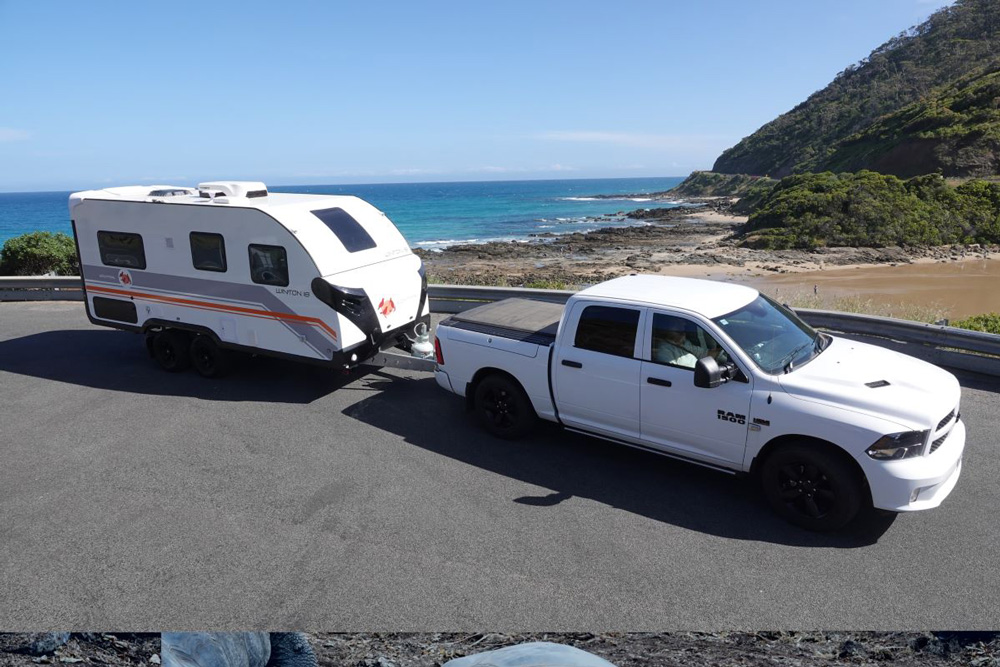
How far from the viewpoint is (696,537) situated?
18.5 ft

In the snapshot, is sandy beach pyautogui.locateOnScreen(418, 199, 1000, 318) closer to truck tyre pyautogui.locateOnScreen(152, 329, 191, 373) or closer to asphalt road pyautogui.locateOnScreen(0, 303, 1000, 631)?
truck tyre pyautogui.locateOnScreen(152, 329, 191, 373)

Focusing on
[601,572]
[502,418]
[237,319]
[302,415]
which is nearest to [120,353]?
[237,319]

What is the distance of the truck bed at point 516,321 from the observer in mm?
7375

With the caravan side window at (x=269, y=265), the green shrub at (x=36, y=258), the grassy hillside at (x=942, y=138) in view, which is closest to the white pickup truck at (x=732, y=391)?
the caravan side window at (x=269, y=265)

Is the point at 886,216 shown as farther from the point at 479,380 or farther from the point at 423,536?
the point at 423,536

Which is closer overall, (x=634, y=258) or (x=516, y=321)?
(x=516, y=321)

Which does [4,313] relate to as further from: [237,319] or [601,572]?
[601,572]

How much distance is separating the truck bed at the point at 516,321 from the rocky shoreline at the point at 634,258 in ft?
48.9

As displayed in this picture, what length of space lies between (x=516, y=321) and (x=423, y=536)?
2.87 metres

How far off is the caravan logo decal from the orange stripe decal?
32.4 inches

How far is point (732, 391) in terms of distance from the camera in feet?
19.4

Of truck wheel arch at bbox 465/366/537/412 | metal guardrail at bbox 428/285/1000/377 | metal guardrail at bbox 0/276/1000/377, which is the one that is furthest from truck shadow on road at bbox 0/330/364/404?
metal guardrail at bbox 428/285/1000/377

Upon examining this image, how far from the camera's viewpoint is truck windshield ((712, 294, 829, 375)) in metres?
6.07

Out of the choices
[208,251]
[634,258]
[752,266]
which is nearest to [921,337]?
[208,251]
